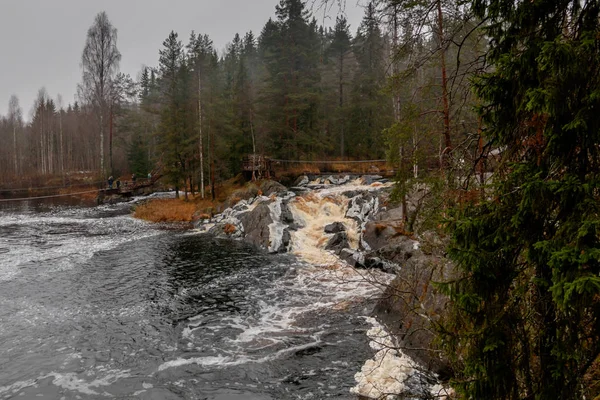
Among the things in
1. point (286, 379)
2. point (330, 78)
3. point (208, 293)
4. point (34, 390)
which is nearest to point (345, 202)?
point (208, 293)

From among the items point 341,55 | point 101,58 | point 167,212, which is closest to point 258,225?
point 167,212

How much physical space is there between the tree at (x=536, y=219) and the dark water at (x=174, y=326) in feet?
14.5

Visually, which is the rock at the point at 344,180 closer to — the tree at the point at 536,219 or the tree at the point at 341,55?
the tree at the point at 341,55

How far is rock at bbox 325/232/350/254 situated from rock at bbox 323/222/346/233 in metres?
0.94

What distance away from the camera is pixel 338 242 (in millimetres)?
17547

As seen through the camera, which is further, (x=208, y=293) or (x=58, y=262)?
(x=58, y=262)

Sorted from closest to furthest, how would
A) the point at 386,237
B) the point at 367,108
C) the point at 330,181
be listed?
the point at 386,237
the point at 330,181
the point at 367,108

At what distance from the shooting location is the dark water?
7.49m

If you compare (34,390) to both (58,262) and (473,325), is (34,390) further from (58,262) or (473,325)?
(58,262)

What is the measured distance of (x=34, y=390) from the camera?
24.0ft

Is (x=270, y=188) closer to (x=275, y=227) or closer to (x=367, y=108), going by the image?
(x=275, y=227)

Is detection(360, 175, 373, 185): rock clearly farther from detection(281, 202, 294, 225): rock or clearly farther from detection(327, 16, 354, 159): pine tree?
detection(281, 202, 294, 225): rock

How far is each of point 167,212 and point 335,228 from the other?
1304 centimetres

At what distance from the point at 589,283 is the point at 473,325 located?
1.23 m
